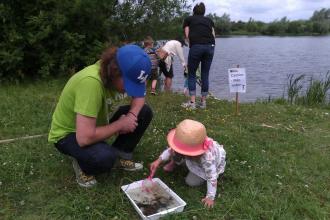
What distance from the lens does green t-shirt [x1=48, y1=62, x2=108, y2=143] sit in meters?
3.08

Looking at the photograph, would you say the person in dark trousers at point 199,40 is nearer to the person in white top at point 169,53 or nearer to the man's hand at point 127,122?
the person in white top at point 169,53

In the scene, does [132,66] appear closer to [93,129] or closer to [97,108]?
[97,108]

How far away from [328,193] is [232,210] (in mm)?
1057

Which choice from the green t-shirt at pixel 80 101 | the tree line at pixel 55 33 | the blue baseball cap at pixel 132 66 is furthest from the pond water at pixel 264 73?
the blue baseball cap at pixel 132 66

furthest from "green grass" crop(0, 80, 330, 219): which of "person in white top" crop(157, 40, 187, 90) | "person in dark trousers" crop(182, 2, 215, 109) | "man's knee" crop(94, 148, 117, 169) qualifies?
"person in white top" crop(157, 40, 187, 90)

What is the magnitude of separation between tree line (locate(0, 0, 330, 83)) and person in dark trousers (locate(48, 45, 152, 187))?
5.42 meters

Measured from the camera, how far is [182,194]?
11.8 ft

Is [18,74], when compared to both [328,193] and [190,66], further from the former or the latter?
[328,193]

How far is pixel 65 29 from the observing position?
8.88 m

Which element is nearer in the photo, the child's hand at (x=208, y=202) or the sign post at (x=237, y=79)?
the child's hand at (x=208, y=202)

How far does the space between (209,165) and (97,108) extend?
1.09m

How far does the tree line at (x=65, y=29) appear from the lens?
8.38 meters

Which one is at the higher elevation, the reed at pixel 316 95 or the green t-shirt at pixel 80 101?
the green t-shirt at pixel 80 101

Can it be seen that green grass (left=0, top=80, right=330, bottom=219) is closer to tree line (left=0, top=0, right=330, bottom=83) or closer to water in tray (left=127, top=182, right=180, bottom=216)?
water in tray (left=127, top=182, right=180, bottom=216)
